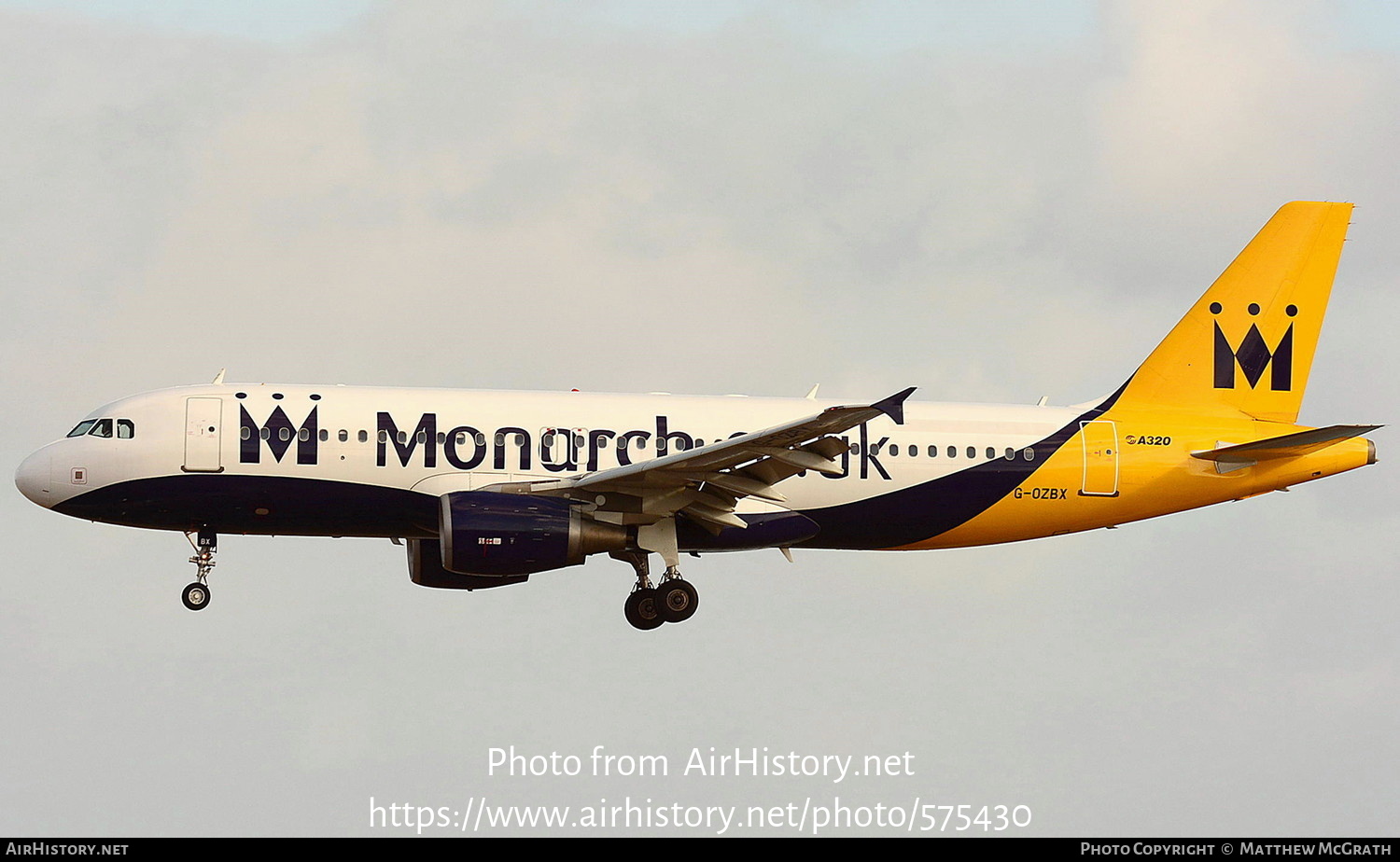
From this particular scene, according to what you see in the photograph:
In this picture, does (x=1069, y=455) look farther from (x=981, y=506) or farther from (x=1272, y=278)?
(x=1272, y=278)

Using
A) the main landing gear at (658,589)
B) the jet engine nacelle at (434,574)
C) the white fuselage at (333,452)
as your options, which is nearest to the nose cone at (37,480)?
the white fuselage at (333,452)

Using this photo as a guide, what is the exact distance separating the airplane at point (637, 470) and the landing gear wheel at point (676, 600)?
0.12ft

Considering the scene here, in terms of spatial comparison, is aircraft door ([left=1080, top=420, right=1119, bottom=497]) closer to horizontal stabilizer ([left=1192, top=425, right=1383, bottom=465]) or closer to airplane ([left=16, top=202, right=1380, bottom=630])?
airplane ([left=16, top=202, right=1380, bottom=630])

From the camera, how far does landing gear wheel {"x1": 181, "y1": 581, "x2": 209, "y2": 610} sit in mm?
37375

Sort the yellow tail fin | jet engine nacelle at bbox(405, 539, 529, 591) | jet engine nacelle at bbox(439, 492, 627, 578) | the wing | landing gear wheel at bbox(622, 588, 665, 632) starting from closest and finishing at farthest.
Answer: the wing
jet engine nacelle at bbox(439, 492, 627, 578)
landing gear wheel at bbox(622, 588, 665, 632)
jet engine nacelle at bbox(405, 539, 529, 591)
the yellow tail fin

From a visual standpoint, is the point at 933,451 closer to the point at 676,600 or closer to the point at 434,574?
the point at 676,600

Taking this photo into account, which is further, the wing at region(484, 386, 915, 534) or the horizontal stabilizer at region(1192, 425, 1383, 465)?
the horizontal stabilizer at region(1192, 425, 1383, 465)

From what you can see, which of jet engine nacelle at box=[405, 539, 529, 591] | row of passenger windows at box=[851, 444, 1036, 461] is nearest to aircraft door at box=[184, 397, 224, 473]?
→ jet engine nacelle at box=[405, 539, 529, 591]

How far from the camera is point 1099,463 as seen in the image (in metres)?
40.2

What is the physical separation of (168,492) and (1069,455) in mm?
18038

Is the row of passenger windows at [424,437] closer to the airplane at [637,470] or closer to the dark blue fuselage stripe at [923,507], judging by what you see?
the airplane at [637,470]

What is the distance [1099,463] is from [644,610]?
9998 mm

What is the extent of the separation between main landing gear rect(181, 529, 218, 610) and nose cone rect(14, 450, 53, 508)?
9.02 ft

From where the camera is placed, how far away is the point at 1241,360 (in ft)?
140
